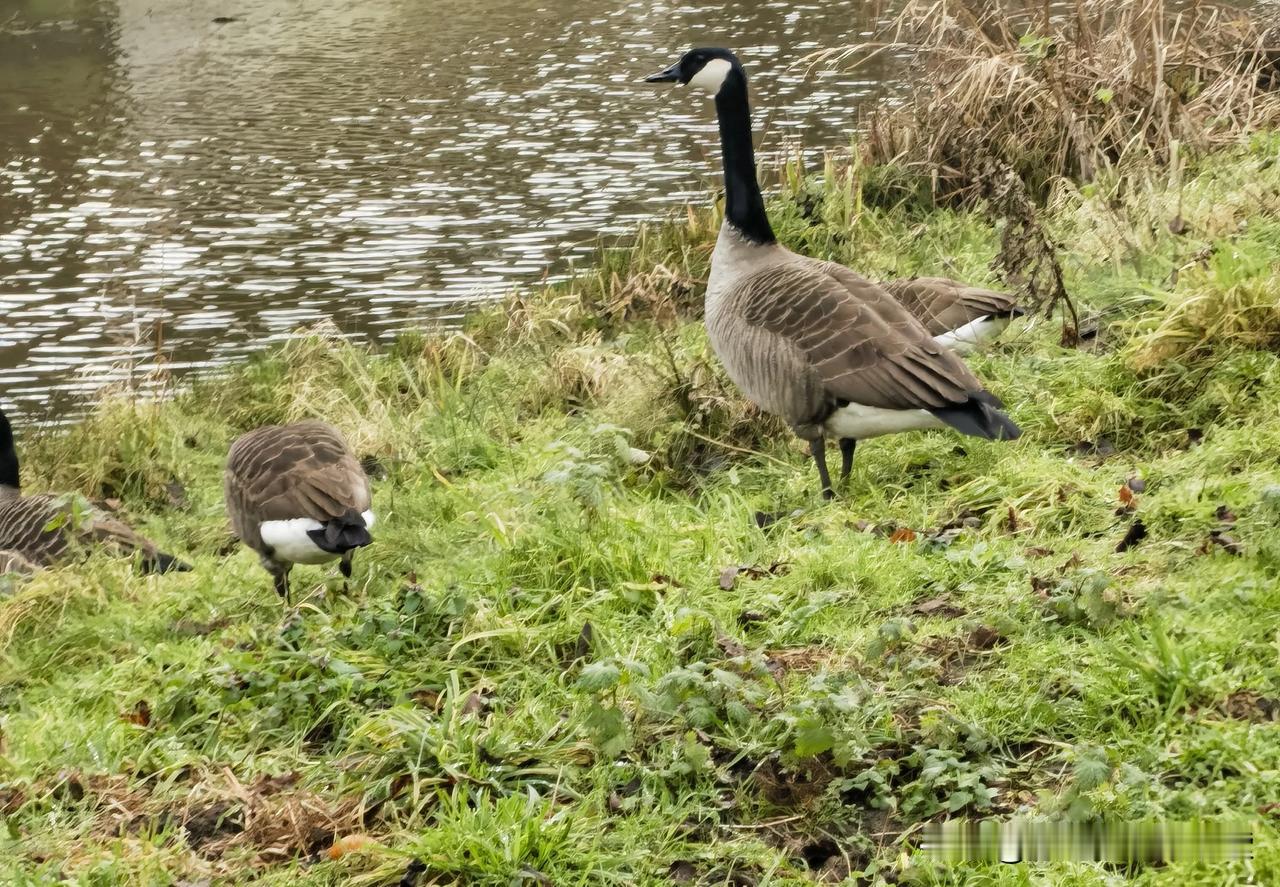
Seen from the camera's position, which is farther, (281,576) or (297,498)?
(281,576)

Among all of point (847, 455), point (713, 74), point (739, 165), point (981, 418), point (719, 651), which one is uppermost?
point (713, 74)

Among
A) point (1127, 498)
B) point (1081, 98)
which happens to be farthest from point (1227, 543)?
point (1081, 98)

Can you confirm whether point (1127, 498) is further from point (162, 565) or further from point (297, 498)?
point (162, 565)

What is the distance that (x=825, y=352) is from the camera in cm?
608

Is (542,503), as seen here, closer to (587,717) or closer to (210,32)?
(587,717)

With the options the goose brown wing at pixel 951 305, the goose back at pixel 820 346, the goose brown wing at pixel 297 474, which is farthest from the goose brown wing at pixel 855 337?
the goose brown wing at pixel 297 474

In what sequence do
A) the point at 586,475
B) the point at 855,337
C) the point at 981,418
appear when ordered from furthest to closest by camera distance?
→ the point at 855,337 < the point at 981,418 < the point at 586,475

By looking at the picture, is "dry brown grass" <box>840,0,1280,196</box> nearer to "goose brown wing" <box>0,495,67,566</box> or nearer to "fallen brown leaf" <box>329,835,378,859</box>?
"goose brown wing" <box>0,495,67,566</box>

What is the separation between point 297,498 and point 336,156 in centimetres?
1101

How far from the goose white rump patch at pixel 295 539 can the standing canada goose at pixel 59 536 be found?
0.97 metres

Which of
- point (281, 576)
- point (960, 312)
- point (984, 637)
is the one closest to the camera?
point (984, 637)

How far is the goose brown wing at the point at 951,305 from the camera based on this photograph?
7121 mm

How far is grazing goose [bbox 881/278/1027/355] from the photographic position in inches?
280

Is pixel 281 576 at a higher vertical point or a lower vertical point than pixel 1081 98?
lower
